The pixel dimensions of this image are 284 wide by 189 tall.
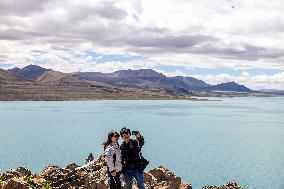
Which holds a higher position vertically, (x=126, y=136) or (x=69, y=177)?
(x=126, y=136)

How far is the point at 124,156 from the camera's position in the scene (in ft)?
68.2

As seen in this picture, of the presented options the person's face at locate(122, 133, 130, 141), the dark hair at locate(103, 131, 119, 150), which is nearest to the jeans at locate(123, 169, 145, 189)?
the dark hair at locate(103, 131, 119, 150)

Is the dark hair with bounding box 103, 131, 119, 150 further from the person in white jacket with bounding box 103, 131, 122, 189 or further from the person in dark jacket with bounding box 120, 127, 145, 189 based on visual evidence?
the person in dark jacket with bounding box 120, 127, 145, 189

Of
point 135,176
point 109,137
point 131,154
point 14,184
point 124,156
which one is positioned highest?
point 109,137

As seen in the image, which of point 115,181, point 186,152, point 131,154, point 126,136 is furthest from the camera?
point 186,152

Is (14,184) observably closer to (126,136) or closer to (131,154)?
(131,154)

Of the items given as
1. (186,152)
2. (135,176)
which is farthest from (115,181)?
(186,152)

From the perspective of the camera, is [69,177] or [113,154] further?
[69,177]

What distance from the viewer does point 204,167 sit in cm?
8656

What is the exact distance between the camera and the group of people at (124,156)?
66.5ft

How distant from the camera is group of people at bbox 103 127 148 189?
2027 cm

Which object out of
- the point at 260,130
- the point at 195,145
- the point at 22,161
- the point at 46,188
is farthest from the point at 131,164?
the point at 260,130

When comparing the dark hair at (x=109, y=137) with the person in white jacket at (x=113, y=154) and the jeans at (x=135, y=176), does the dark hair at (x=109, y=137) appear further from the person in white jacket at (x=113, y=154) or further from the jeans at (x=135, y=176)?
the jeans at (x=135, y=176)

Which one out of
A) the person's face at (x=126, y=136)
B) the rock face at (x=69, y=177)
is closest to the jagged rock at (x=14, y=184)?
the rock face at (x=69, y=177)
